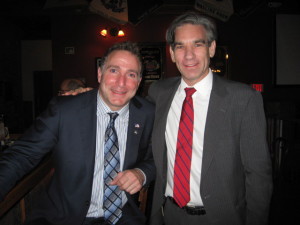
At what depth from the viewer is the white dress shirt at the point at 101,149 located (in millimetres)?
1421

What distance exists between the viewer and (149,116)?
165 cm

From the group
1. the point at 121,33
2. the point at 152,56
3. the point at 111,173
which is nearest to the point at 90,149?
the point at 111,173

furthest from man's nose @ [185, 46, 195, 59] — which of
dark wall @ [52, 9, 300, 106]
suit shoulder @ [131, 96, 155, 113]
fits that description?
dark wall @ [52, 9, 300, 106]

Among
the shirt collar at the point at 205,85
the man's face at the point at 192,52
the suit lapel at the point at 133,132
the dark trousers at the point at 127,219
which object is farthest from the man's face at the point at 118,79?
the dark trousers at the point at 127,219

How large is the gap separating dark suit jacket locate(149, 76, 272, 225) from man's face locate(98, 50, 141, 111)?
588 millimetres

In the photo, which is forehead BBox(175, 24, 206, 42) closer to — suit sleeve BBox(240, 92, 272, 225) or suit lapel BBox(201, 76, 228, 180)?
suit lapel BBox(201, 76, 228, 180)

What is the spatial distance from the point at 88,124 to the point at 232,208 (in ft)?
3.48

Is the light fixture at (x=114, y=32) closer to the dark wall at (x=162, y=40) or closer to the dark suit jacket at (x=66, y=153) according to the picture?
the dark wall at (x=162, y=40)

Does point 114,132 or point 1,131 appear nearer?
point 114,132

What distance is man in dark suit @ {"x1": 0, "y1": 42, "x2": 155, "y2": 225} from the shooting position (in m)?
1.34

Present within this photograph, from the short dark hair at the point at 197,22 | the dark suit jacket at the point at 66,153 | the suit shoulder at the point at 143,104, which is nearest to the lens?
the dark suit jacket at the point at 66,153

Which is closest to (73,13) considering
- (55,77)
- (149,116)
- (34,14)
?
(34,14)

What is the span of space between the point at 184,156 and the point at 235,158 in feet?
1.00

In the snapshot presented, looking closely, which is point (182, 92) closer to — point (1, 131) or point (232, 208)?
point (232, 208)
